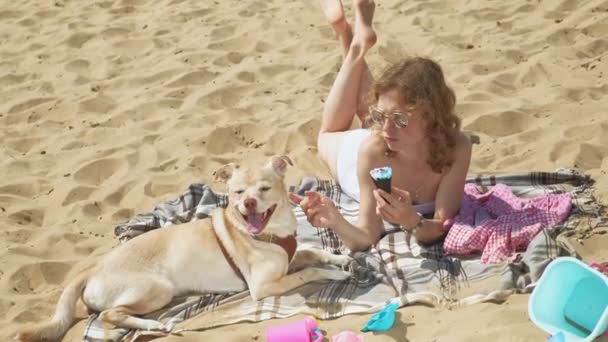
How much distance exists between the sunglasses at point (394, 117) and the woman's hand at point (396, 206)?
387 mm

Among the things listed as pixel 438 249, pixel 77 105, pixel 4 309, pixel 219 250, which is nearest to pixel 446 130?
pixel 438 249

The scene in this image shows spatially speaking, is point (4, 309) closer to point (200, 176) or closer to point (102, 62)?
point (200, 176)

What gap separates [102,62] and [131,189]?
263 centimetres

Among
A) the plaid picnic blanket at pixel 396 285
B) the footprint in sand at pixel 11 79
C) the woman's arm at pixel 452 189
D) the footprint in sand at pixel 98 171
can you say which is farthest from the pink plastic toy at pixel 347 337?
the footprint in sand at pixel 11 79

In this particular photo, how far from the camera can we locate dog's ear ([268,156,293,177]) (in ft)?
15.2

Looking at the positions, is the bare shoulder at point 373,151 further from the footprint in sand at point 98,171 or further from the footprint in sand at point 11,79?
the footprint in sand at point 11,79

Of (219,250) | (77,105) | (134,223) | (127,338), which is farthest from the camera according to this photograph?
(77,105)

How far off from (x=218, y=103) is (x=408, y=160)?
2524 mm

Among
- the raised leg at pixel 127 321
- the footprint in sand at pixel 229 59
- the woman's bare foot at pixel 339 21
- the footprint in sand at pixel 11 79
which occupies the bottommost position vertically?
the raised leg at pixel 127 321

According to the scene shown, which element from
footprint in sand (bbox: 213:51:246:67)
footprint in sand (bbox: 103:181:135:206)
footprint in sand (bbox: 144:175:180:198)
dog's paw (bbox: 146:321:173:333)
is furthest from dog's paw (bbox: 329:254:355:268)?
footprint in sand (bbox: 213:51:246:67)

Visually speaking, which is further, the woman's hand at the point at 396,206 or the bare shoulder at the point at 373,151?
the bare shoulder at the point at 373,151

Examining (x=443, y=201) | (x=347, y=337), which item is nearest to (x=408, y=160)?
(x=443, y=201)

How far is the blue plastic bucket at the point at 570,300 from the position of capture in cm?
346

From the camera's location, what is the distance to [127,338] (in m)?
4.31
